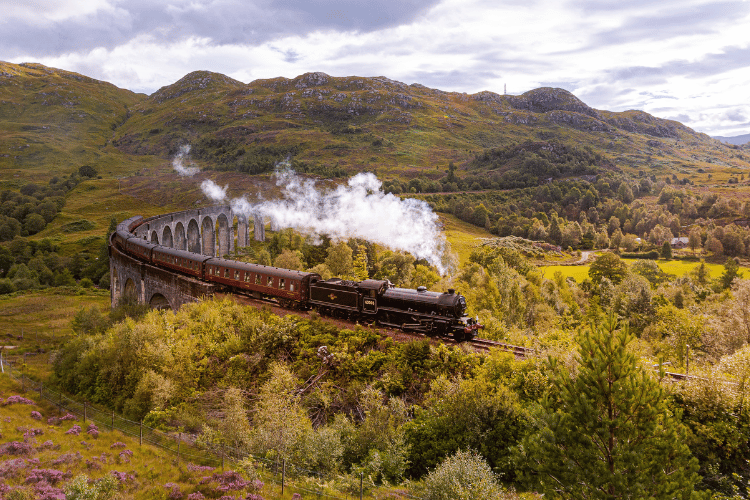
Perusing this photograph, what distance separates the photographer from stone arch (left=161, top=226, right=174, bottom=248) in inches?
2840

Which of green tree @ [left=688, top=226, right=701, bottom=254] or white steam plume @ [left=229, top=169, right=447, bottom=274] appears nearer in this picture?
white steam plume @ [left=229, top=169, right=447, bottom=274]

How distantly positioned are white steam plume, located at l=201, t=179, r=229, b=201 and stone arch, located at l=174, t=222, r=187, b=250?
4228 cm

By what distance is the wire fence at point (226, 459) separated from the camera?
15094 millimetres

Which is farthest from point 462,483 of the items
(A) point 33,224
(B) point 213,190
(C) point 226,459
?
(A) point 33,224

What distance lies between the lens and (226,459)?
1852 centimetres

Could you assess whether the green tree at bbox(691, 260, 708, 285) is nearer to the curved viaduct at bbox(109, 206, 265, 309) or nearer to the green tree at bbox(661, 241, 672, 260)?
the green tree at bbox(661, 241, 672, 260)

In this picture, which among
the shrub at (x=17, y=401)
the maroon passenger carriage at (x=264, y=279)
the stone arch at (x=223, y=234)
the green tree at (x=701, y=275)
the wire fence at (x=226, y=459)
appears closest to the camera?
the wire fence at (x=226, y=459)

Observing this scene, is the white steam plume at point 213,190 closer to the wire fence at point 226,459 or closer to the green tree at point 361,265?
the green tree at point 361,265

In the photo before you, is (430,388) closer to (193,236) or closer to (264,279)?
(264,279)

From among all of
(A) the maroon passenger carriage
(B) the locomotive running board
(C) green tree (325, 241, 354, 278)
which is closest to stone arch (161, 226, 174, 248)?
(C) green tree (325, 241, 354, 278)

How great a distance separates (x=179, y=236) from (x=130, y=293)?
3036 centimetres

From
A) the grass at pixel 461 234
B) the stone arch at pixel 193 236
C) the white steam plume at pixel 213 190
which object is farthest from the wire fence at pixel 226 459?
the white steam plume at pixel 213 190

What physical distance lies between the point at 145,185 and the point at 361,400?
6292 inches

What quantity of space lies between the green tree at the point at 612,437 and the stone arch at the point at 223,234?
8746 centimetres
